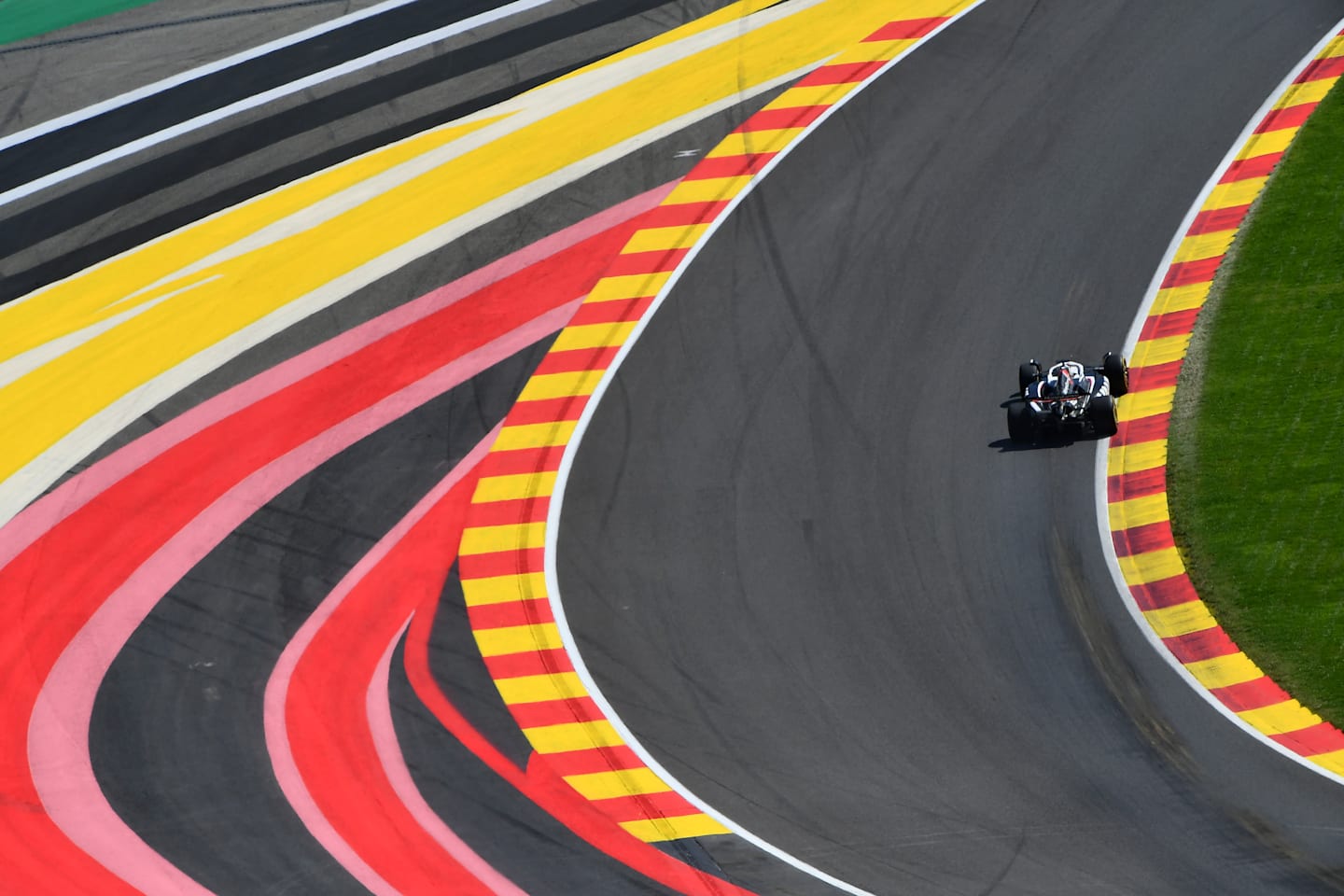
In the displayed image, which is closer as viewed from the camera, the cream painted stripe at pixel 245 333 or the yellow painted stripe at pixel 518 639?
the yellow painted stripe at pixel 518 639

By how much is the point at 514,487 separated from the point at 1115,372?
8.49 meters

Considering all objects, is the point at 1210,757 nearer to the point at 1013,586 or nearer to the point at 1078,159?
the point at 1013,586

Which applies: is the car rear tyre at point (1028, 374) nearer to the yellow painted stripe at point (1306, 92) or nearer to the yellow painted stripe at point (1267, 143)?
the yellow painted stripe at point (1267, 143)

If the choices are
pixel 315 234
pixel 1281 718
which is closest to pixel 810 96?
pixel 315 234

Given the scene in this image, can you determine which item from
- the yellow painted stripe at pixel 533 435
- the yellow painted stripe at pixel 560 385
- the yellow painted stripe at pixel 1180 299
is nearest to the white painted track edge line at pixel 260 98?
the yellow painted stripe at pixel 560 385

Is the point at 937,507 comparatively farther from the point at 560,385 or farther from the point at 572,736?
the point at 560,385

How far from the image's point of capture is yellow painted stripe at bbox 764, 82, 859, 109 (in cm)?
3172

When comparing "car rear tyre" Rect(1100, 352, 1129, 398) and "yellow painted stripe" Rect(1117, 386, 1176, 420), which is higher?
"car rear tyre" Rect(1100, 352, 1129, 398)

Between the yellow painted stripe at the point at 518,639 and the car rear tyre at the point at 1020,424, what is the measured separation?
6.83 meters

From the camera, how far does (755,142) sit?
31125 mm

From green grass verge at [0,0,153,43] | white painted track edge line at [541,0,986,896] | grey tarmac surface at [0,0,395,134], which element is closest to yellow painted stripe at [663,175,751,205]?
white painted track edge line at [541,0,986,896]

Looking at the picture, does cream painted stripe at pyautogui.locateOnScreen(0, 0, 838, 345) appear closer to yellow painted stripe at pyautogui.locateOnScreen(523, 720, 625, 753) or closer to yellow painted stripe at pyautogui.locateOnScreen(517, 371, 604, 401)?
yellow painted stripe at pyautogui.locateOnScreen(517, 371, 604, 401)

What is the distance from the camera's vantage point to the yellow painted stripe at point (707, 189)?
30.0 m

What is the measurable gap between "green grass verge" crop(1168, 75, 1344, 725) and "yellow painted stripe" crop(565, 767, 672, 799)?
6.89 metres
